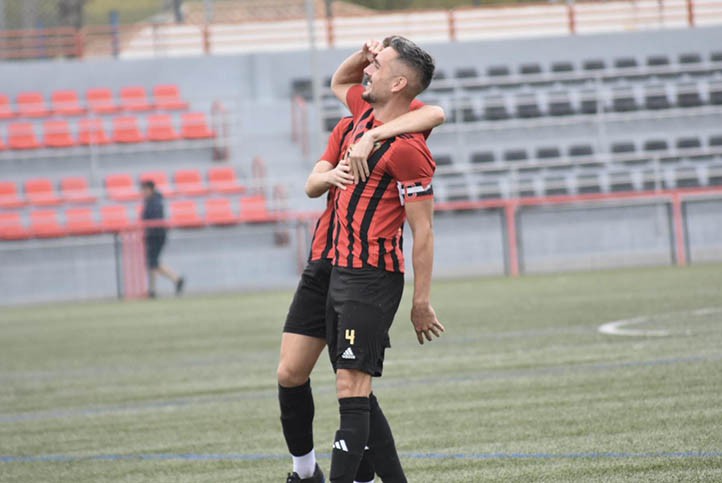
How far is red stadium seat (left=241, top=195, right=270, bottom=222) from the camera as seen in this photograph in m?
24.3

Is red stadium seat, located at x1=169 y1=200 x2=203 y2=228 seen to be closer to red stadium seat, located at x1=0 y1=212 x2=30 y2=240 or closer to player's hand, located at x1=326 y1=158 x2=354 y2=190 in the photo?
red stadium seat, located at x1=0 y1=212 x2=30 y2=240

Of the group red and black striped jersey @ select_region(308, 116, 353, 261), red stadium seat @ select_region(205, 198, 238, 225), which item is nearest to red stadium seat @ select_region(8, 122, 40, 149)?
red stadium seat @ select_region(205, 198, 238, 225)

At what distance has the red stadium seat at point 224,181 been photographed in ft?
84.5

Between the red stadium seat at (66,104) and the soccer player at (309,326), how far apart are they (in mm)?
23514

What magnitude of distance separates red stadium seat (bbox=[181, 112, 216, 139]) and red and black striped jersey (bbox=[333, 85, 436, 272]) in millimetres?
22955

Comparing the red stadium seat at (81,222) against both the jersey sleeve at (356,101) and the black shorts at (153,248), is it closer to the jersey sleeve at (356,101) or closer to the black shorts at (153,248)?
the black shorts at (153,248)

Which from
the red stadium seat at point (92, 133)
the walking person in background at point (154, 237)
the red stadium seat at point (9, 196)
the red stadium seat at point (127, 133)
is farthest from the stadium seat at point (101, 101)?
the walking person in background at point (154, 237)

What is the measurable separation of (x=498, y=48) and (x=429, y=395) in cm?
2389

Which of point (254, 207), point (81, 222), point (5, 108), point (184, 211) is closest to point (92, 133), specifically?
point (5, 108)

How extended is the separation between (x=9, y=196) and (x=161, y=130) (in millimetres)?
3635

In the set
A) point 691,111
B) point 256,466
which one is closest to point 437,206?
point 691,111

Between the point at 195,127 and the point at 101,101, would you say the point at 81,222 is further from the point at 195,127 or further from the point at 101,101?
the point at 101,101

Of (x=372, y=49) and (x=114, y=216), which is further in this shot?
(x=114, y=216)

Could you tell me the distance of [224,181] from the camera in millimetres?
26266
